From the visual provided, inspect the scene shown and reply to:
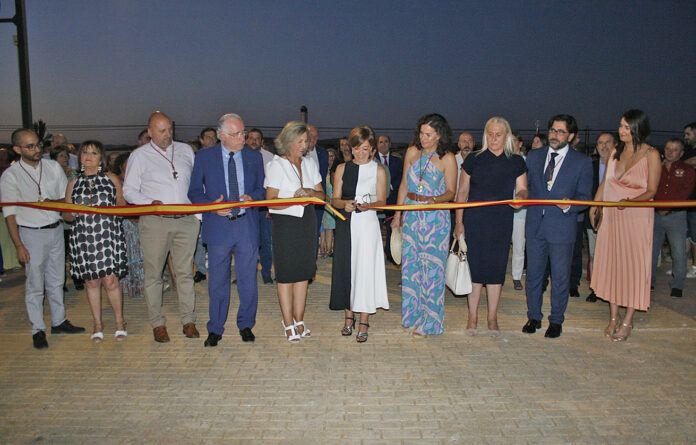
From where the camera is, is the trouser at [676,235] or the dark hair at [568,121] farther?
the trouser at [676,235]

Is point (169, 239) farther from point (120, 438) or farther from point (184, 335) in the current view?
point (120, 438)

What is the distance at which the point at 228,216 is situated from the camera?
559 cm

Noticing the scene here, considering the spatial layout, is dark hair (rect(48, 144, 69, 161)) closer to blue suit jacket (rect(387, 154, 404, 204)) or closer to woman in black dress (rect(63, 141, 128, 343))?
woman in black dress (rect(63, 141, 128, 343))

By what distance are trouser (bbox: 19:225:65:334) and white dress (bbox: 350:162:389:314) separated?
3166 mm

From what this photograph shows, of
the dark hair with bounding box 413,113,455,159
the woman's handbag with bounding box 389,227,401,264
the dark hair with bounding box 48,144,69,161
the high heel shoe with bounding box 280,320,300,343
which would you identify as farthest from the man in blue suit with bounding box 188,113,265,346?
the dark hair with bounding box 48,144,69,161

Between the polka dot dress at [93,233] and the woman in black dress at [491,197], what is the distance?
3.70 meters

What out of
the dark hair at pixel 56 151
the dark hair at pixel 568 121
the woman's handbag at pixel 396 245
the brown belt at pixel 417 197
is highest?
the dark hair at pixel 568 121

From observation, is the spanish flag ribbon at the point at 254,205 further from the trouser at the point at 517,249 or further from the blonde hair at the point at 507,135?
the trouser at the point at 517,249

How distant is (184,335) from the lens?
6.00 meters

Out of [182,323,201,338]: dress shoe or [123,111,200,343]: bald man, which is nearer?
[123,111,200,343]: bald man

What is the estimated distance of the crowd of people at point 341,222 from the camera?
220 inches

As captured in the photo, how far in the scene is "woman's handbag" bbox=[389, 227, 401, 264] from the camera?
232 inches

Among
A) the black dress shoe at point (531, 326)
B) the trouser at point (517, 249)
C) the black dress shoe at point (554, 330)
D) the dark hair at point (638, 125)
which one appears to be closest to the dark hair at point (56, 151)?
the trouser at point (517, 249)

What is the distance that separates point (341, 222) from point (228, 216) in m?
1.17
